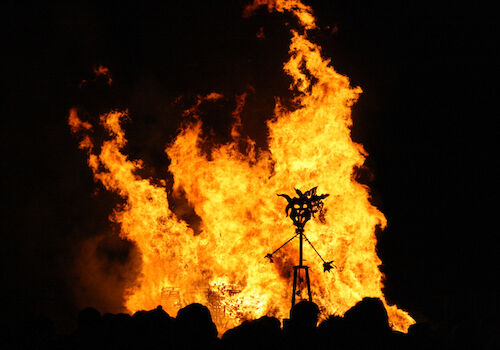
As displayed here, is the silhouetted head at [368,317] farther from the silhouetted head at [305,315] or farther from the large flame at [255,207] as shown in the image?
the large flame at [255,207]

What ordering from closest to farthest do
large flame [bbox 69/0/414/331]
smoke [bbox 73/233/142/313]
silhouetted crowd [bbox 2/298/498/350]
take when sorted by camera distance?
silhouetted crowd [bbox 2/298/498/350] < large flame [bbox 69/0/414/331] < smoke [bbox 73/233/142/313]

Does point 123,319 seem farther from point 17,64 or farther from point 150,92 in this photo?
point 17,64

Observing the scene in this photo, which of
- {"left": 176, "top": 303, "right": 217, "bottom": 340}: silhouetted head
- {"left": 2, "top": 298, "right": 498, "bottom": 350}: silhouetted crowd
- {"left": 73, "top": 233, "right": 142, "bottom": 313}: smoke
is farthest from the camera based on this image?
{"left": 73, "top": 233, "right": 142, "bottom": 313}: smoke

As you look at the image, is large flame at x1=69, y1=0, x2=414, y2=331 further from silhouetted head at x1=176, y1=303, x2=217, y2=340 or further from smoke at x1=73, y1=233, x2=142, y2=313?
silhouetted head at x1=176, y1=303, x2=217, y2=340

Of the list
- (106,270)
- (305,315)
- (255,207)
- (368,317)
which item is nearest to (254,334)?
(305,315)

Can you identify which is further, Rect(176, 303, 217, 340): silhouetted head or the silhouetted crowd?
Rect(176, 303, 217, 340): silhouetted head

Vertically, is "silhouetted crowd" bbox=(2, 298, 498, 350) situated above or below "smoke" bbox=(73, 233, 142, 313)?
below

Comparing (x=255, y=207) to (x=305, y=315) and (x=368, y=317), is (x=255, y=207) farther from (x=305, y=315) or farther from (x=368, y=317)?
(x=368, y=317)

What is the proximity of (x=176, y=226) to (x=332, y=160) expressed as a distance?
5.16 m

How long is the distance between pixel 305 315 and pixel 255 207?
26.7 feet

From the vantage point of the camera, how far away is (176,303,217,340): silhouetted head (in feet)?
12.7

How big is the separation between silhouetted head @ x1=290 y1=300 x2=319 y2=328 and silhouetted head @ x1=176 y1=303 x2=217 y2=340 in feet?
2.72

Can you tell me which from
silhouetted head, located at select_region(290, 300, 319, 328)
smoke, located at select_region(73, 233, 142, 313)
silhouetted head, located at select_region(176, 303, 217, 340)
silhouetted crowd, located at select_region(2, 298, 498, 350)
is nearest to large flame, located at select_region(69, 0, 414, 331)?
smoke, located at select_region(73, 233, 142, 313)

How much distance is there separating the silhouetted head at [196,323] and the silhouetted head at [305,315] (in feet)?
2.72
